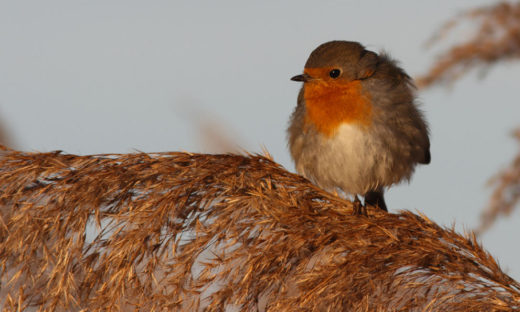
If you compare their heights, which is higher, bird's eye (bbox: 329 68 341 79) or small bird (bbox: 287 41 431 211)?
bird's eye (bbox: 329 68 341 79)

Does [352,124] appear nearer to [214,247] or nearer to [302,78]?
[302,78]

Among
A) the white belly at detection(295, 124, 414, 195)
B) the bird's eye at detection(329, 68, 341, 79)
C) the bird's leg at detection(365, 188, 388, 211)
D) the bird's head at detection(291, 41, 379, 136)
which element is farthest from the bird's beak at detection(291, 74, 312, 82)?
the bird's leg at detection(365, 188, 388, 211)

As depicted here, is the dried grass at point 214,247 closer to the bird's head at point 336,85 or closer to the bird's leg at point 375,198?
the bird's head at point 336,85

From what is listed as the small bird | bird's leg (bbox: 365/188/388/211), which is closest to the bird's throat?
the small bird

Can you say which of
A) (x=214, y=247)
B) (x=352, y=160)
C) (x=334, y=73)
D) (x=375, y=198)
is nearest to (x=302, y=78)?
(x=334, y=73)

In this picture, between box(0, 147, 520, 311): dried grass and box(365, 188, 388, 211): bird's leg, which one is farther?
box(365, 188, 388, 211): bird's leg

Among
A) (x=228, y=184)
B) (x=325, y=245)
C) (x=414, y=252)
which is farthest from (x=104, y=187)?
(x=414, y=252)

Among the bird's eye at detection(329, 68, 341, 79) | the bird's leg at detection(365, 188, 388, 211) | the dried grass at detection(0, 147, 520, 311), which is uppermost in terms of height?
the bird's eye at detection(329, 68, 341, 79)

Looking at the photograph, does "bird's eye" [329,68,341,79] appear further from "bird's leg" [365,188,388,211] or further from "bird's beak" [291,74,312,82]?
"bird's leg" [365,188,388,211]

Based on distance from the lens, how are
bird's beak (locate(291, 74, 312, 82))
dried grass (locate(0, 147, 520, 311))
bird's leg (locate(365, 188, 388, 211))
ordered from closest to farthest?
1. dried grass (locate(0, 147, 520, 311))
2. bird's beak (locate(291, 74, 312, 82))
3. bird's leg (locate(365, 188, 388, 211))

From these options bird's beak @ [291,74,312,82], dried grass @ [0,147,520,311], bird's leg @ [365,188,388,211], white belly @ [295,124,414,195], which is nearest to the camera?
dried grass @ [0,147,520,311]
